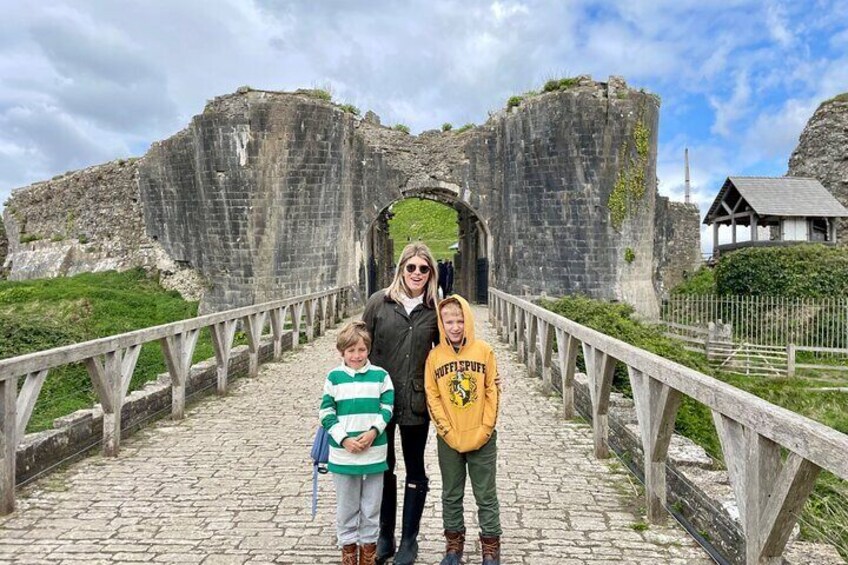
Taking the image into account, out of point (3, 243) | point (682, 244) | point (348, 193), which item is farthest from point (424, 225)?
point (348, 193)

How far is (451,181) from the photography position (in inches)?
758

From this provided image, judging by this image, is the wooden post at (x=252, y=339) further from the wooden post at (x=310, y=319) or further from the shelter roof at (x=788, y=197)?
the shelter roof at (x=788, y=197)

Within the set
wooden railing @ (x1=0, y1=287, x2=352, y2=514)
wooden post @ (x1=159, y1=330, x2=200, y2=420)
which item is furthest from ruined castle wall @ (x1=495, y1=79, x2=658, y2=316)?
wooden post @ (x1=159, y1=330, x2=200, y2=420)

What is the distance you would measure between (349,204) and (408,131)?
317 cm

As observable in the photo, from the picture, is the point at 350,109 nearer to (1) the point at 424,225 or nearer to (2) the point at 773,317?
(2) the point at 773,317

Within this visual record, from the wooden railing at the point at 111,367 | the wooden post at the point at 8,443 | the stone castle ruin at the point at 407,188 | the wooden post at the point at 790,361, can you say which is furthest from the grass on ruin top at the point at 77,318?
the wooden post at the point at 790,361

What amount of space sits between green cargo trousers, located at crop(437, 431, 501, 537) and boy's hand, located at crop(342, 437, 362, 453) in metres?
0.46

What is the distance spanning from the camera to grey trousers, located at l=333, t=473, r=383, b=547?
3.23 meters

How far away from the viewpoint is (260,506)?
13.8 ft

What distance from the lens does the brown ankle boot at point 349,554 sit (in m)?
3.20

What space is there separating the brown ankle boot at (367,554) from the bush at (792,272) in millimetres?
21200

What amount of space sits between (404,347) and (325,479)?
184 cm

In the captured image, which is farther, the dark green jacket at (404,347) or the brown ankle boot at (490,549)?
the dark green jacket at (404,347)

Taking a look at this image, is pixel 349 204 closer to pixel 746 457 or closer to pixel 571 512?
pixel 571 512
